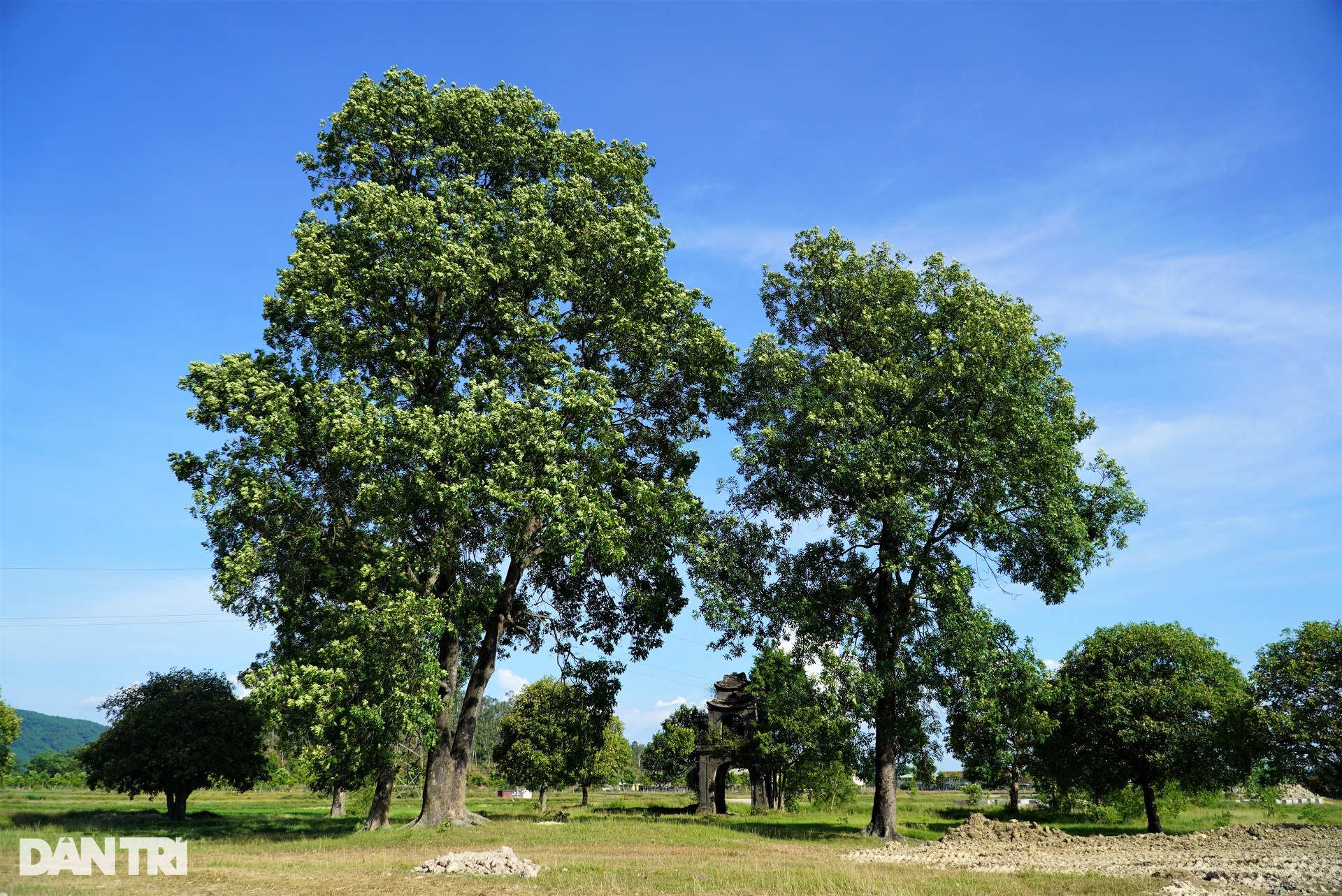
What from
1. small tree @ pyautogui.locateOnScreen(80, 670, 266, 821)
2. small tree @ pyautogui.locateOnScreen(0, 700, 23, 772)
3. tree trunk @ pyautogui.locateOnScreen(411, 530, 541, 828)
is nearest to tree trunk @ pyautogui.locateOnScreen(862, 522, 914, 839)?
tree trunk @ pyautogui.locateOnScreen(411, 530, 541, 828)

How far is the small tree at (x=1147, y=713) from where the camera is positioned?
39.0 metres

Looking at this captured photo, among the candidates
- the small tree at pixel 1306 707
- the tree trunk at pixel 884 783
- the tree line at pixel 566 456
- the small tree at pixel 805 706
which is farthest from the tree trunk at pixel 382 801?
the small tree at pixel 1306 707

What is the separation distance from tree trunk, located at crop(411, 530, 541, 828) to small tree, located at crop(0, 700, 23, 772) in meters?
58.6

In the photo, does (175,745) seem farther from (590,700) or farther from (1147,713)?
(1147,713)

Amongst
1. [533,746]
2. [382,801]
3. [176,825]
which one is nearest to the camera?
[382,801]

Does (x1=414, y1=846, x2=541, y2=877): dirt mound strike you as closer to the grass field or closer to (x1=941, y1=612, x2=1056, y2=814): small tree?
the grass field

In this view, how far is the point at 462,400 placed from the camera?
2683cm

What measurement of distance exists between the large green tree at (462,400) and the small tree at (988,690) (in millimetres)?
11118

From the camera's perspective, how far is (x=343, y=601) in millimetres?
27688

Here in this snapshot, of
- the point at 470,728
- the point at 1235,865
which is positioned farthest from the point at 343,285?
the point at 1235,865

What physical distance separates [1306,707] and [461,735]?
112 feet

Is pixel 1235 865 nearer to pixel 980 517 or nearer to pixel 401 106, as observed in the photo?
pixel 980 517

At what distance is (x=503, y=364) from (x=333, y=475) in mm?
6959

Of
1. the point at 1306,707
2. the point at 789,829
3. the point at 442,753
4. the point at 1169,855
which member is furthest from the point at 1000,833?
the point at 442,753
